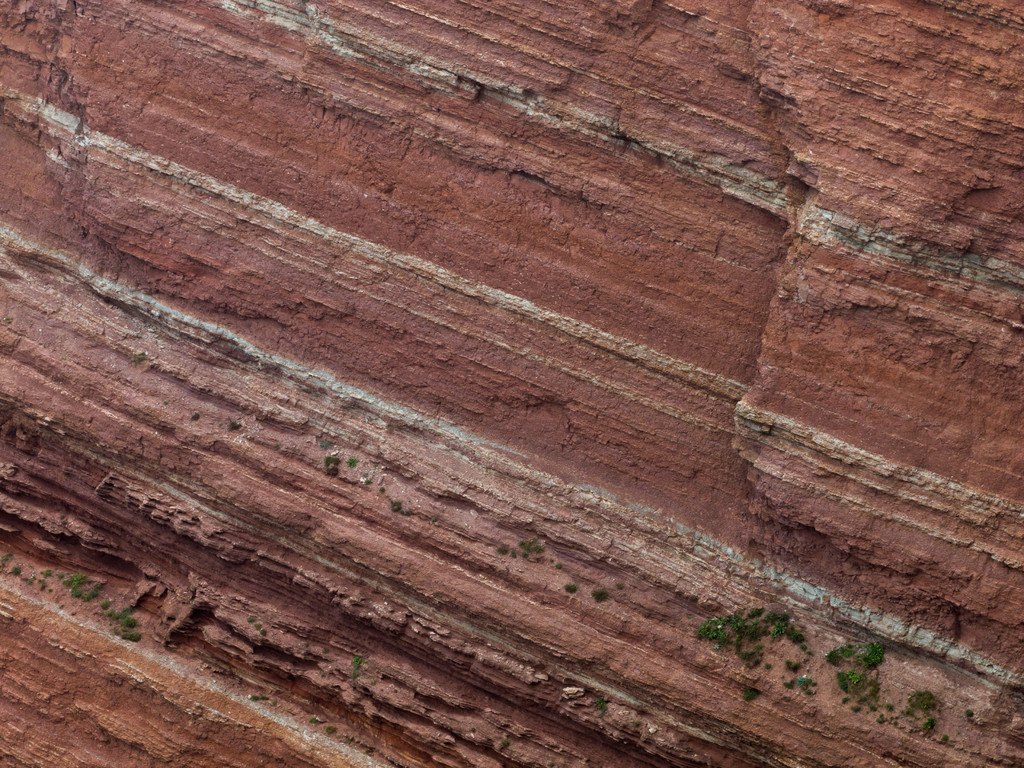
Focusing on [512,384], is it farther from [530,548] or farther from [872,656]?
[872,656]

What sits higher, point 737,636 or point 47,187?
point 47,187

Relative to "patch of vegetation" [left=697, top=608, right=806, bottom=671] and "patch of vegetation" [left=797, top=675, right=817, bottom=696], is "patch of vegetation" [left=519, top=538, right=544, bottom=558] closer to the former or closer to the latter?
"patch of vegetation" [left=697, top=608, right=806, bottom=671]

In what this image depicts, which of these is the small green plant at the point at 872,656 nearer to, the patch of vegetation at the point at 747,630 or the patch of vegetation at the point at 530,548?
the patch of vegetation at the point at 747,630

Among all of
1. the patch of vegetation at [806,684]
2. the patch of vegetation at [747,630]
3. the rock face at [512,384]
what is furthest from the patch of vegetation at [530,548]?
the patch of vegetation at [806,684]

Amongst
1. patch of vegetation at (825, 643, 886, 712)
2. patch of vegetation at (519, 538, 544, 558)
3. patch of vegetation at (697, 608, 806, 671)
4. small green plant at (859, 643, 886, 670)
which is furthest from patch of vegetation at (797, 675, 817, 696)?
patch of vegetation at (519, 538, 544, 558)

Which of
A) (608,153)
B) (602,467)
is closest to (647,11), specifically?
(608,153)

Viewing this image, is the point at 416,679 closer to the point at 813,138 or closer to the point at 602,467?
the point at 602,467
